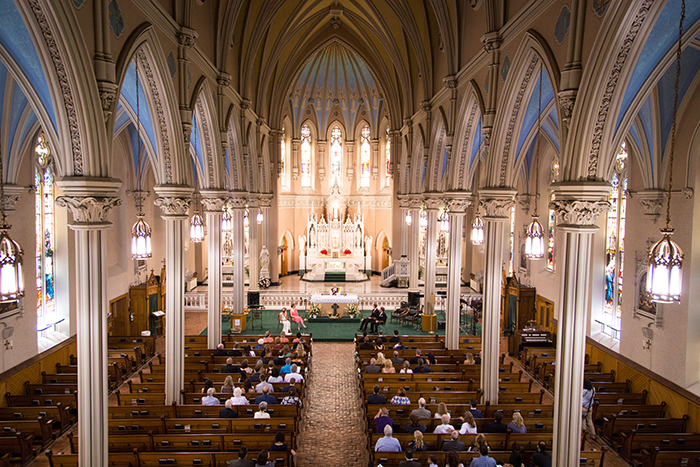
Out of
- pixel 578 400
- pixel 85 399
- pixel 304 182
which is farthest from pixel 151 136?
pixel 304 182

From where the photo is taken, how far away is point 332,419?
12.2 m

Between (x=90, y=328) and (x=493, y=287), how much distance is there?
9.20 m

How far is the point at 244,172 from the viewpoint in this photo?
782 inches

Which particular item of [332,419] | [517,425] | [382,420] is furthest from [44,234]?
[517,425]

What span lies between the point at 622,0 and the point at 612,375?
11.3 m

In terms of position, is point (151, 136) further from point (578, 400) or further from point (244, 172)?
point (578, 400)

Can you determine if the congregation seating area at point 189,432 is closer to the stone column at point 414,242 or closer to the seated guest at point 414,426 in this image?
the seated guest at point 414,426

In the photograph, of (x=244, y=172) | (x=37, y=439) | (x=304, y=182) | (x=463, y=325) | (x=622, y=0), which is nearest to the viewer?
(x=622, y=0)

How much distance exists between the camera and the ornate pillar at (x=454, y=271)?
15.8 meters

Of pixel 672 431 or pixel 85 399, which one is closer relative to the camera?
pixel 85 399

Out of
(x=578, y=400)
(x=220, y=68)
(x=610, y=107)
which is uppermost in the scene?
(x=220, y=68)

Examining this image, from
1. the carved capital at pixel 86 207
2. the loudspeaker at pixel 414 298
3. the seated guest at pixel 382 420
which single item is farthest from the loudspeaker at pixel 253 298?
the carved capital at pixel 86 207

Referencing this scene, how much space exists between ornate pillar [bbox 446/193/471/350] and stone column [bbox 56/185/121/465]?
11.2m

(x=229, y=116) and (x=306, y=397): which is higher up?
(x=229, y=116)
